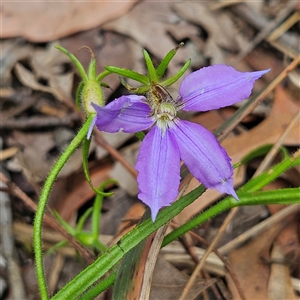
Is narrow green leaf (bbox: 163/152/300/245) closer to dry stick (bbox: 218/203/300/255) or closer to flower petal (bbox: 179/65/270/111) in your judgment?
flower petal (bbox: 179/65/270/111)

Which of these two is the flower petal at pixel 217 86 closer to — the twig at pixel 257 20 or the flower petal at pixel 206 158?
the flower petal at pixel 206 158

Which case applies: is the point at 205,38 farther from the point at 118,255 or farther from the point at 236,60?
the point at 118,255

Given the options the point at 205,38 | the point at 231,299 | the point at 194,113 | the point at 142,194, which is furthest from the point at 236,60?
the point at 142,194

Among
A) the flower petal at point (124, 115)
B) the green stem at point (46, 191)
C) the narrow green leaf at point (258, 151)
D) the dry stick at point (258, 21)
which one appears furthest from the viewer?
the dry stick at point (258, 21)

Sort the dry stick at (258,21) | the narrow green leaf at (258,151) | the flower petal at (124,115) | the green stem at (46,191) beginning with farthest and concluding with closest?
the dry stick at (258,21)
the narrow green leaf at (258,151)
the green stem at (46,191)
the flower petal at (124,115)

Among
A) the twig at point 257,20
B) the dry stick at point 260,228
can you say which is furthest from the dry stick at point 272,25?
the dry stick at point 260,228

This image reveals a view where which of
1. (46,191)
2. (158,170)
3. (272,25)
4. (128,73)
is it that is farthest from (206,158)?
(272,25)

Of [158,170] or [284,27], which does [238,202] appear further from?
[284,27]
